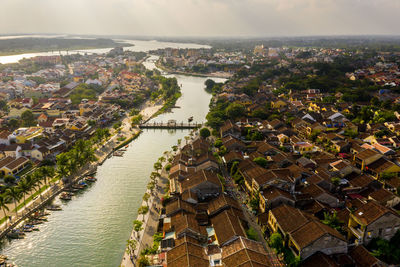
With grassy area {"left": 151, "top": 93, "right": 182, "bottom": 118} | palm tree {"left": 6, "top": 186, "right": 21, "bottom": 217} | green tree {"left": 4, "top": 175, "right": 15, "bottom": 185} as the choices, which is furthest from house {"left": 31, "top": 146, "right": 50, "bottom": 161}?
grassy area {"left": 151, "top": 93, "right": 182, "bottom": 118}

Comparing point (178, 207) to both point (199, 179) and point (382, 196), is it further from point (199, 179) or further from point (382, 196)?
point (382, 196)

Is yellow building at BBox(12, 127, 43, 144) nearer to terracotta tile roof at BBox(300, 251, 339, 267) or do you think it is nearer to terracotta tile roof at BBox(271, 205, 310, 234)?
terracotta tile roof at BBox(271, 205, 310, 234)

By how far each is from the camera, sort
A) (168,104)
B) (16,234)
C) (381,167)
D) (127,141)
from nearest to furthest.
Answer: (16,234) < (381,167) < (127,141) < (168,104)

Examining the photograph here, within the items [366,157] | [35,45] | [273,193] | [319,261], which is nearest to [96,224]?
[273,193]

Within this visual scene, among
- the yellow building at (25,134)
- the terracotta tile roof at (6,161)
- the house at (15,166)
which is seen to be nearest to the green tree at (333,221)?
the house at (15,166)

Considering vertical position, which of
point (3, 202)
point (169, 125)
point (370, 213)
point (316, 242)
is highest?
point (370, 213)

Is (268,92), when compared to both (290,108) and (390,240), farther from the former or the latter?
(390,240)

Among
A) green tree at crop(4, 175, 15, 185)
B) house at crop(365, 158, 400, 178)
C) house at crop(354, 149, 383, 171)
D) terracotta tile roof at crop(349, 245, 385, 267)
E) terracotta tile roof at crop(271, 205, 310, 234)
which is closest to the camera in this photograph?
terracotta tile roof at crop(349, 245, 385, 267)
